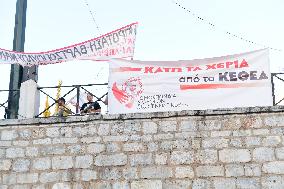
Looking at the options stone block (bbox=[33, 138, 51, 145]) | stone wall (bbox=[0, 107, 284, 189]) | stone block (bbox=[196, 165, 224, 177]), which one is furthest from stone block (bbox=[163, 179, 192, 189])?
stone block (bbox=[33, 138, 51, 145])

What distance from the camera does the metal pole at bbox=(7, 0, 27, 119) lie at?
830cm

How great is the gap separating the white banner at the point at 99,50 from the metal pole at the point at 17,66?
0.49m

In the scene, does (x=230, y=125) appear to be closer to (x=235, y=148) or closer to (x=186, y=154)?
(x=235, y=148)

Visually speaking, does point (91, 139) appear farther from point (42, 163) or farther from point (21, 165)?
point (21, 165)

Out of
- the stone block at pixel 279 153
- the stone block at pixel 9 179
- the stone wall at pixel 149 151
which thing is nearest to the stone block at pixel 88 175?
the stone wall at pixel 149 151

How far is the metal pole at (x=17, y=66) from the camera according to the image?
8297 mm

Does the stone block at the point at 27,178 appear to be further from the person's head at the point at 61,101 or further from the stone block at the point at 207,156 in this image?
the stone block at the point at 207,156

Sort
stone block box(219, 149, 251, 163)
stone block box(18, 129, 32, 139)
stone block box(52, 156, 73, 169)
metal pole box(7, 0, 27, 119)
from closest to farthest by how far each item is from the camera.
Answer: stone block box(219, 149, 251, 163) < stone block box(52, 156, 73, 169) < stone block box(18, 129, 32, 139) < metal pole box(7, 0, 27, 119)

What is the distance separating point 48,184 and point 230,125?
3.09 meters

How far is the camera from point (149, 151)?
6.81 meters

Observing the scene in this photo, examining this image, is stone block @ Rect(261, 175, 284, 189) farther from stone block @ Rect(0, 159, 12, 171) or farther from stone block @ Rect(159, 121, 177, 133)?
stone block @ Rect(0, 159, 12, 171)

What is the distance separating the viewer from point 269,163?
645 cm

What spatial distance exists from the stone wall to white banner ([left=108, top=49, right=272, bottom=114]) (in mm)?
391

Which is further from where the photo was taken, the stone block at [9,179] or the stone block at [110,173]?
the stone block at [9,179]
